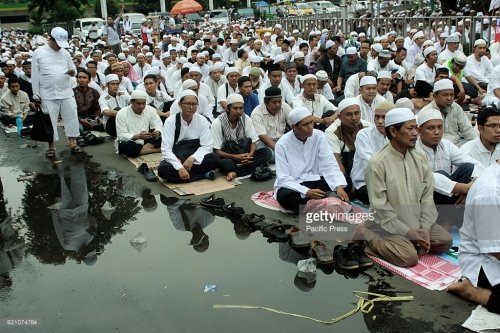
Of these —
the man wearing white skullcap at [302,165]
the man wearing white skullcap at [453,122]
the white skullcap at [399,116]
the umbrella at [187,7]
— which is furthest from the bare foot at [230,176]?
the umbrella at [187,7]

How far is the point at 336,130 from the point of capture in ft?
19.7

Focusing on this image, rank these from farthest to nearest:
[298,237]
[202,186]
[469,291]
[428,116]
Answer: [202,186] < [428,116] < [298,237] < [469,291]

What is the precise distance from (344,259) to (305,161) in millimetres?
1553

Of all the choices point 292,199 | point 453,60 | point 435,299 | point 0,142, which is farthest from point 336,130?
point 0,142

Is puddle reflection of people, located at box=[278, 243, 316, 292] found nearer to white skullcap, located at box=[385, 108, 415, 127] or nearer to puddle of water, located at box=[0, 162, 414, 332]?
puddle of water, located at box=[0, 162, 414, 332]

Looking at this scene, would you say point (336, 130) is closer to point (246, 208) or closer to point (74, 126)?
point (246, 208)

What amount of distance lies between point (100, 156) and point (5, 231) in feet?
9.42

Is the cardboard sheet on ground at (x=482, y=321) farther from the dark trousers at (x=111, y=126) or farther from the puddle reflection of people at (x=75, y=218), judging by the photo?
the dark trousers at (x=111, y=126)

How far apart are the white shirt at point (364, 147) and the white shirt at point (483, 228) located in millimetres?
1936

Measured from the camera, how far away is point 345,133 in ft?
19.8

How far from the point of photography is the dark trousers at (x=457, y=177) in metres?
4.95

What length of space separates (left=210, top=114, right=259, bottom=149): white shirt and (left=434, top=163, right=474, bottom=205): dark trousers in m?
2.68

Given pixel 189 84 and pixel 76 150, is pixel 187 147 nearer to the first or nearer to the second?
pixel 189 84

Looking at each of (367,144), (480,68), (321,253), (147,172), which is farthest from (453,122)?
(480,68)
